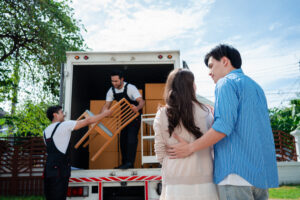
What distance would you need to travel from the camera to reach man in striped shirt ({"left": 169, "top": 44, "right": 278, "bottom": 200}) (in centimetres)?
149

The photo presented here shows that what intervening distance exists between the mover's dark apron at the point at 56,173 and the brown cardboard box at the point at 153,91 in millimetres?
2235

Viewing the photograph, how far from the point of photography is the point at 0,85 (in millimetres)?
9750

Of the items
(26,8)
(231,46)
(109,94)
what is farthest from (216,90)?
(26,8)

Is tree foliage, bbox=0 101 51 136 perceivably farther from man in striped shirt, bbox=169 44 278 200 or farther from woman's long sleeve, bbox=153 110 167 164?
man in striped shirt, bbox=169 44 278 200

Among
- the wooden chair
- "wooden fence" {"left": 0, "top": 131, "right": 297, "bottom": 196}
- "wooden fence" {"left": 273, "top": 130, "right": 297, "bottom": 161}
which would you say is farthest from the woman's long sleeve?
"wooden fence" {"left": 273, "top": 130, "right": 297, "bottom": 161}

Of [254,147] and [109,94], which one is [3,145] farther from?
[254,147]

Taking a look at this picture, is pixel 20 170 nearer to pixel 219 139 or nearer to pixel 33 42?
pixel 33 42

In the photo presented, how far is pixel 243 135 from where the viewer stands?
1.54m

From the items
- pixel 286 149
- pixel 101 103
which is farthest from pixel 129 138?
pixel 286 149

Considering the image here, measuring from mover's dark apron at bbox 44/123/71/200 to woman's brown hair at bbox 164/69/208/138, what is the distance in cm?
198

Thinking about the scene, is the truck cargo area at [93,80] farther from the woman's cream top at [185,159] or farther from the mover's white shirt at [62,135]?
the woman's cream top at [185,159]

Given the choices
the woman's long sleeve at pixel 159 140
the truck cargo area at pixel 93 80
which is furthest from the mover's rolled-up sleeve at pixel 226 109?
the truck cargo area at pixel 93 80

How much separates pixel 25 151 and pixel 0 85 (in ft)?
8.82

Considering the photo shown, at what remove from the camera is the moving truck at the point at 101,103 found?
3.51 metres
